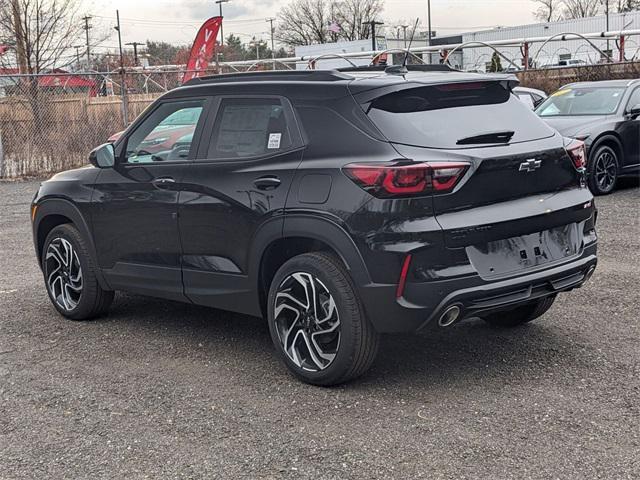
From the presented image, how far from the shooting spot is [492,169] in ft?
14.4

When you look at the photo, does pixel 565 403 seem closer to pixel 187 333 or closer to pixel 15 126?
pixel 187 333

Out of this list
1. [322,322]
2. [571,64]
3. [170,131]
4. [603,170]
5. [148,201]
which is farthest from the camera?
[571,64]

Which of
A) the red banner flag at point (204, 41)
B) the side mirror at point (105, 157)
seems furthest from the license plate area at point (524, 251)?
the red banner flag at point (204, 41)

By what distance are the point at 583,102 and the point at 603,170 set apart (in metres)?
1.55

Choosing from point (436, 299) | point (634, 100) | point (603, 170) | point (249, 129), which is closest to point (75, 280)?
point (249, 129)

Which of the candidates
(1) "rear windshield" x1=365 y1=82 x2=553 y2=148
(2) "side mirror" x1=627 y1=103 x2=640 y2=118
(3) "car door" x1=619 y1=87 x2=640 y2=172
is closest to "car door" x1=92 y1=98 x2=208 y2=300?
(1) "rear windshield" x1=365 y1=82 x2=553 y2=148

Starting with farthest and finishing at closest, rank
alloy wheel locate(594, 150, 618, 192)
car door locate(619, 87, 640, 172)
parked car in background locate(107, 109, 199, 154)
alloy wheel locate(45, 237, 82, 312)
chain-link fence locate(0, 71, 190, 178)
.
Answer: chain-link fence locate(0, 71, 190, 178) → car door locate(619, 87, 640, 172) → alloy wheel locate(594, 150, 618, 192) → alloy wheel locate(45, 237, 82, 312) → parked car in background locate(107, 109, 199, 154)

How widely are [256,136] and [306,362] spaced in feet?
4.56

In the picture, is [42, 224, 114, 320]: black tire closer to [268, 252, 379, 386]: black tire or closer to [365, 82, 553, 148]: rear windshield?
[268, 252, 379, 386]: black tire

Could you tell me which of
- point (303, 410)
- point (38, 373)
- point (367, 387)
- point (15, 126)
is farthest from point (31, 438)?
point (15, 126)

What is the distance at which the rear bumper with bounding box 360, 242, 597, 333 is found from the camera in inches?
166

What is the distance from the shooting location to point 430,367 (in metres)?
4.96

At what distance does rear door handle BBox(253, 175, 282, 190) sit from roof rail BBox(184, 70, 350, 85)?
642mm

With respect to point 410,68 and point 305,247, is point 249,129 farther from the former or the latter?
point 410,68
